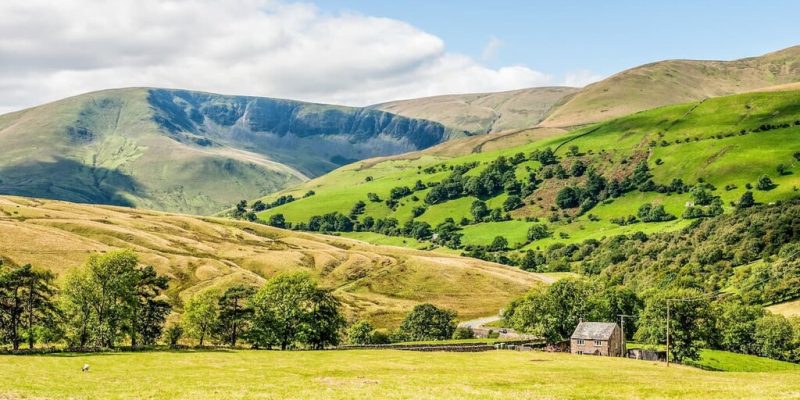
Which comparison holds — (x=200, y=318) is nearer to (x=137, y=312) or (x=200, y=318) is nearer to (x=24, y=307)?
(x=137, y=312)

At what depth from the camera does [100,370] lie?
68.3m

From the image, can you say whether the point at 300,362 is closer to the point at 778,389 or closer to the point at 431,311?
the point at 778,389

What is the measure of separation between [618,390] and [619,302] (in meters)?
116

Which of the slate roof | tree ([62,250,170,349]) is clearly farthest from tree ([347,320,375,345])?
tree ([62,250,170,349])

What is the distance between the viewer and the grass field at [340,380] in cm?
5028

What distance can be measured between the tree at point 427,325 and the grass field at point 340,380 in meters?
76.3

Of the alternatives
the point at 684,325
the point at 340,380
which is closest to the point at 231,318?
the point at 340,380

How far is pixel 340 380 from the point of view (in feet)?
203

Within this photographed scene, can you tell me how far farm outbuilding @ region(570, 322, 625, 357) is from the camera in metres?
127

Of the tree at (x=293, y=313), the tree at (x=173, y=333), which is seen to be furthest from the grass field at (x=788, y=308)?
the tree at (x=173, y=333)

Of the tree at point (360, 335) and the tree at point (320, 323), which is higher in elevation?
the tree at point (320, 323)

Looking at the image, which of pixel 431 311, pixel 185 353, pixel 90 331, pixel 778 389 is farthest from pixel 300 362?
pixel 431 311

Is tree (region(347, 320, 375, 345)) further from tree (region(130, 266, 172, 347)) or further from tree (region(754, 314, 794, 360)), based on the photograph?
tree (region(754, 314, 794, 360))

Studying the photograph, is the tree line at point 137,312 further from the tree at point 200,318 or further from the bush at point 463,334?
the bush at point 463,334
